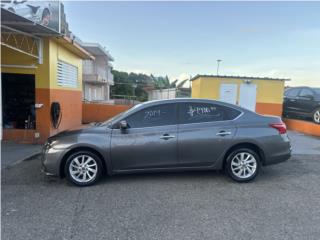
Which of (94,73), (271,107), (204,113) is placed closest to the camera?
(204,113)

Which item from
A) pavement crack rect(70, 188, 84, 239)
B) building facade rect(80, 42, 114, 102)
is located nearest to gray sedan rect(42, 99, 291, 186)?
pavement crack rect(70, 188, 84, 239)

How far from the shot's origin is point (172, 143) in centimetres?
562

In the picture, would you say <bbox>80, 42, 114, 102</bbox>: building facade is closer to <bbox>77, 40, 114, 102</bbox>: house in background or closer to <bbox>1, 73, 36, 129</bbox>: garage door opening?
<bbox>77, 40, 114, 102</bbox>: house in background

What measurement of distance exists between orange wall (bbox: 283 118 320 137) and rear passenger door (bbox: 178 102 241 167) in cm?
933

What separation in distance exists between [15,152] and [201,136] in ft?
17.5

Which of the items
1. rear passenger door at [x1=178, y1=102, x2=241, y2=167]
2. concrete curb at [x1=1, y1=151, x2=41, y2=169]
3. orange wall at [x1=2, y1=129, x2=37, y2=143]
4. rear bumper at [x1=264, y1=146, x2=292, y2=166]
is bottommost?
concrete curb at [x1=1, y1=151, x2=41, y2=169]

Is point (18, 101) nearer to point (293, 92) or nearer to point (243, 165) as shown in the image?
point (243, 165)

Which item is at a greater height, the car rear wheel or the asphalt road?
the car rear wheel

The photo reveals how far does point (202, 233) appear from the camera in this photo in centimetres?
372

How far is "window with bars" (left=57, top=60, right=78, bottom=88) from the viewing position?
11.1m

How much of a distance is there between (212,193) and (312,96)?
11.7 metres

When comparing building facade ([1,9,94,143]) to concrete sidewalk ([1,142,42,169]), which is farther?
building facade ([1,9,94,143])

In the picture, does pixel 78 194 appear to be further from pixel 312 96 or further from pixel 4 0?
pixel 312 96

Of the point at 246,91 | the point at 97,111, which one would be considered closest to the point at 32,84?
the point at 97,111
